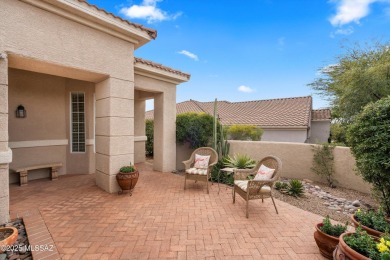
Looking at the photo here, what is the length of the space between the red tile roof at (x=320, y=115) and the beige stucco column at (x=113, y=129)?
65.4ft

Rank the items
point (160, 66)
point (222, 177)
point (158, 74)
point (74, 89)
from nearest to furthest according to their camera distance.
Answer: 1. point (222, 177)
2. point (74, 89)
3. point (160, 66)
4. point (158, 74)

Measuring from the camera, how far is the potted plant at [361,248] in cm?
210

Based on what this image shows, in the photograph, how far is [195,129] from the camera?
27.1ft

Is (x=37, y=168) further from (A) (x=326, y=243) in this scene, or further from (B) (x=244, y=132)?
(B) (x=244, y=132)

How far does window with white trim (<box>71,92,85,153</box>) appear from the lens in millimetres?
7449

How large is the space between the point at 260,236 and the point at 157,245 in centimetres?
194

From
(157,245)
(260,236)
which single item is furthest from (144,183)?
(260,236)

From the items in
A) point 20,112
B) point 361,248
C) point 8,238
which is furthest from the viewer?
point 20,112

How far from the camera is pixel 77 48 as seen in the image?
4676mm

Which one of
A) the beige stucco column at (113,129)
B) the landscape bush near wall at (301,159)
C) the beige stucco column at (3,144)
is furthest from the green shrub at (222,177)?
the beige stucco column at (3,144)

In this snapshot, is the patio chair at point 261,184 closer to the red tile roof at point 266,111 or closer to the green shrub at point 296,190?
the green shrub at point 296,190

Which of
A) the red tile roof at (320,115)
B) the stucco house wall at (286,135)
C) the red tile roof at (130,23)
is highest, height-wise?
the red tile roof at (130,23)

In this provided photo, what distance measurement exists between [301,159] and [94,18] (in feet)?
30.1

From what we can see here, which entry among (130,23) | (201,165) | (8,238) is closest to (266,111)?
(201,165)
